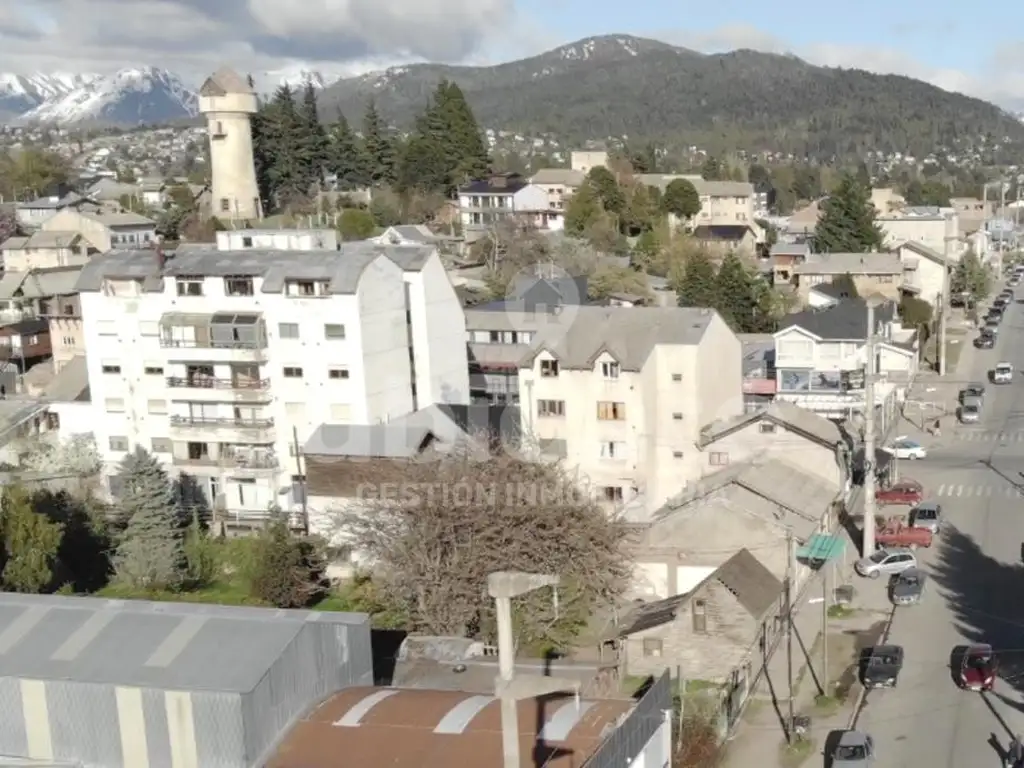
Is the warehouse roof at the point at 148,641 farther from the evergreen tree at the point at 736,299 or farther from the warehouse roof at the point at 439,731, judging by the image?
the evergreen tree at the point at 736,299

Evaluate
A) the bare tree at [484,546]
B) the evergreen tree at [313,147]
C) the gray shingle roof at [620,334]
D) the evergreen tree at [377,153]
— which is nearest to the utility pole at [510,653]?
the bare tree at [484,546]

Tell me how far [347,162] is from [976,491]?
40865mm

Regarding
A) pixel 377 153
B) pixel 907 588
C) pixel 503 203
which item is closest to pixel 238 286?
pixel 907 588

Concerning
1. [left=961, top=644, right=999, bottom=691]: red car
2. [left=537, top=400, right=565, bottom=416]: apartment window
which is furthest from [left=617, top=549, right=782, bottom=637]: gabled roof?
[left=537, top=400, right=565, bottom=416]: apartment window

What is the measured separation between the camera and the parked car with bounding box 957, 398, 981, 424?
1337 inches

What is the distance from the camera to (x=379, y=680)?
15609mm

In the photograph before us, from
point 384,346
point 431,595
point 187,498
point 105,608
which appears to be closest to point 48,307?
point 187,498

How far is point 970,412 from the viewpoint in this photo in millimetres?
34188

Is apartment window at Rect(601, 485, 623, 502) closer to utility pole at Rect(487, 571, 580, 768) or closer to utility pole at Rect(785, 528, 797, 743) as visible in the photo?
utility pole at Rect(785, 528, 797, 743)

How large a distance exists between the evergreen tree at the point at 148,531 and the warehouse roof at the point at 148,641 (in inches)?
401

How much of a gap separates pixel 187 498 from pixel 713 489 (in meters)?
13.1

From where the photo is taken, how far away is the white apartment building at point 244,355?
26.5 metres

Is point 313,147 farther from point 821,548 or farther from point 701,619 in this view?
point 701,619

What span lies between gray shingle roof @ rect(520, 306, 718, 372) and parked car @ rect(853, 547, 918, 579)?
20.5ft
